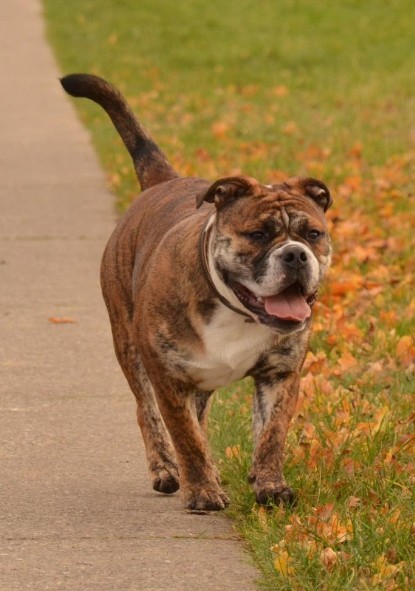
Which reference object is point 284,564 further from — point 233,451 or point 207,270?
point 233,451

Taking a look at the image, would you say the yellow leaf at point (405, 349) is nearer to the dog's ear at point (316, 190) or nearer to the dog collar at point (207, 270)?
the dog's ear at point (316, 190)

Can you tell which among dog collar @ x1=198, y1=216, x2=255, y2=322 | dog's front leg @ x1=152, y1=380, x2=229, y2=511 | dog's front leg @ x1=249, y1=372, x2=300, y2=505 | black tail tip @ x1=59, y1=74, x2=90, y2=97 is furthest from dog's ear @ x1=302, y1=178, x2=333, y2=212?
black tail tip @ x1=59, y1=74, x2=90, y2=97

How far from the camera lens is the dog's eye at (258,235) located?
219 inches

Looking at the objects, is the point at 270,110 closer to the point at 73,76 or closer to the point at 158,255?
the point at 73,76

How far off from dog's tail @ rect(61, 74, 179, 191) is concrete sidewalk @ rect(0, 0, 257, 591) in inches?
45.4

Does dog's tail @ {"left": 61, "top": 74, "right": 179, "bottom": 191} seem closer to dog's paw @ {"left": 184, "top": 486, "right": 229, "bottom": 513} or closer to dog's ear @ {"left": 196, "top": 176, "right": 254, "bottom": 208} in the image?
dog's ear @ {"left": 196, "top": 176, "right": 254, "bottom": 208}

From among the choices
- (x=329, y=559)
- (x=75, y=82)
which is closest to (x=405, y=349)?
(x=75, y=82)

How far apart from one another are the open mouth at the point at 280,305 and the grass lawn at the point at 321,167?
2.16ft

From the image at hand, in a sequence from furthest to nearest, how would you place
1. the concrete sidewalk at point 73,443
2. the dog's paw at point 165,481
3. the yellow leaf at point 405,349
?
the yellow leaf at point 405,349
the dog's paw at point 165,481
the concrete sidewalk at point 73,443

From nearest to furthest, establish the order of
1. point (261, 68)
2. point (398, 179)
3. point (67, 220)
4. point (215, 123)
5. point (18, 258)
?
point (18, 258), point (67, 220), point (398, 179), point (215, 123), point (261, 68)

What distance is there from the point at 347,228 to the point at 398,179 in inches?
101

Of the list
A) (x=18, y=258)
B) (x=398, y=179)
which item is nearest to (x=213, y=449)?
(x=18, y=258)

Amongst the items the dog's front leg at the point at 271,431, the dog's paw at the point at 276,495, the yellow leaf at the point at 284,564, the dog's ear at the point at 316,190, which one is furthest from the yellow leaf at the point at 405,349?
the yellow leaf at the point at 284,564

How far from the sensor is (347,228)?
37.7ft
